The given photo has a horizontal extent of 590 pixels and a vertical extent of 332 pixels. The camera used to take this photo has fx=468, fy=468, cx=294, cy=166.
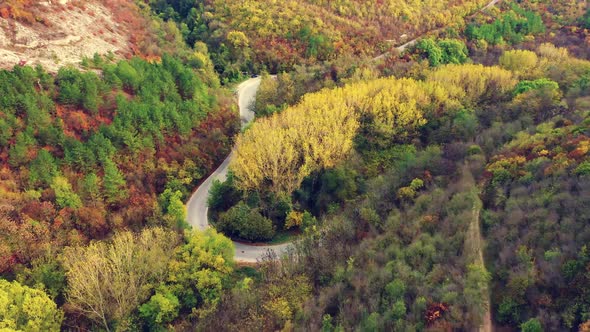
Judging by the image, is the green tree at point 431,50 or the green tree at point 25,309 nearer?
the green tree at point 25,309

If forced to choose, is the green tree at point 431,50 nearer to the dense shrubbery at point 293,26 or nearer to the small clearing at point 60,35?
the dense shrubbery at point 293,26

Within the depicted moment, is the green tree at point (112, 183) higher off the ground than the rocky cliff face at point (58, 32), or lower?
lower

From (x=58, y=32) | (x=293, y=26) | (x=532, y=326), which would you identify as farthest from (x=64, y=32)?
(x=532, y=326)

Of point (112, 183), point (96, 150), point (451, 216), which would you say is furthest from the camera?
point (96, 150)

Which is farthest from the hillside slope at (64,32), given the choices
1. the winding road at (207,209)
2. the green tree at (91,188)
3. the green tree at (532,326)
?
the green tree at (532,326)

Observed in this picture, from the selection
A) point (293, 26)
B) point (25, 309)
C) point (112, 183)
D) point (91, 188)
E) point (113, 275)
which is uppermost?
point (293, 26)

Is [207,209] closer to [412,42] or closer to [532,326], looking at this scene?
[532,326]

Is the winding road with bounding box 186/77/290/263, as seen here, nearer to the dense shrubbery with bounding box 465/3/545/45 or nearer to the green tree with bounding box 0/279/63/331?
the green tree with bounding box 0/279/63/331
